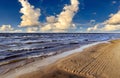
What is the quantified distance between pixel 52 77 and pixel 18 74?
211cm

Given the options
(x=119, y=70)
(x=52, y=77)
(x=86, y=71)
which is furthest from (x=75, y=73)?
(x=119, y=70)

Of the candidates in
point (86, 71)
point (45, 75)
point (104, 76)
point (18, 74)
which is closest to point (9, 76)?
point (18, 74)

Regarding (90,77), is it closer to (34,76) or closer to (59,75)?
(59,75)

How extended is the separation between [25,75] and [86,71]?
3.55 meters

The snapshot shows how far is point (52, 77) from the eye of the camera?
7.84 m

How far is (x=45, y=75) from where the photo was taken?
8.21 metres

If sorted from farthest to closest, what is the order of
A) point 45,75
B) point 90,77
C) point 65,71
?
1. point 65,71
2. point 45,75
3. point 90,77

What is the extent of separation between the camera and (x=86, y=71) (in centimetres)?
862

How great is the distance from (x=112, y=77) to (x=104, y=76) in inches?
16.6

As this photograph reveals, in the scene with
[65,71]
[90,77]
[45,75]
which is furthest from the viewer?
[65,71]

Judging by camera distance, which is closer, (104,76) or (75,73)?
(104,76)

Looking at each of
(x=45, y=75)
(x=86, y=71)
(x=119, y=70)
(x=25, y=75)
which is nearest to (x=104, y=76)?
(x=86, y=71)

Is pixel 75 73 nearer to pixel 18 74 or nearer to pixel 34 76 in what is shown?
pixel 34 76

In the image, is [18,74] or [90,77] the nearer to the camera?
[90,77]
